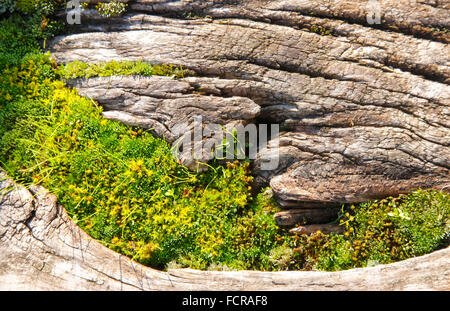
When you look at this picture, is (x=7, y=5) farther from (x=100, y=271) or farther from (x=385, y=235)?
(x=385, y=235)

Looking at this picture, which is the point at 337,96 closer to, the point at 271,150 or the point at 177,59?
the point at 271,150

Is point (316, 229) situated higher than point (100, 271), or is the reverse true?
point (316, 229)

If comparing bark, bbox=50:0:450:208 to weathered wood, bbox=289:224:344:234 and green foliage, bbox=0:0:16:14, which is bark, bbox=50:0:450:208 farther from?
green foliage, bbox=0:0:16:14

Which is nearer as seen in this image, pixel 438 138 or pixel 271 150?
pixel 438 138

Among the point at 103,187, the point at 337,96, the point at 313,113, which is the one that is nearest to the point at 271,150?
the point at 313,113

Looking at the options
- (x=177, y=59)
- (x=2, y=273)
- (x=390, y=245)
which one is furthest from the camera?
(x=177, y=59)

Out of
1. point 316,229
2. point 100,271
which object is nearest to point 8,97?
point 100,271

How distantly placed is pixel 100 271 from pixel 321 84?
671cm

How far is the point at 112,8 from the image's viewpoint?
874cm

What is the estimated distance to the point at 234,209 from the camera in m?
7.63

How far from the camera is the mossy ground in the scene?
711cm

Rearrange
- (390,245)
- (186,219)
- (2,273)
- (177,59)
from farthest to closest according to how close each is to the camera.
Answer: (177,59) < (186,219) < (390,245) < (2,273)

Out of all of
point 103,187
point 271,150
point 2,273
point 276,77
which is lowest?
point 2,273

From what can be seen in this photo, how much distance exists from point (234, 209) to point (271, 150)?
5.67ft
